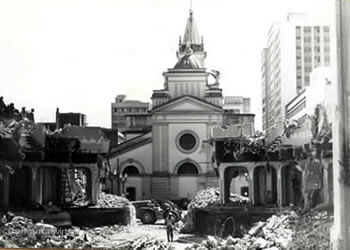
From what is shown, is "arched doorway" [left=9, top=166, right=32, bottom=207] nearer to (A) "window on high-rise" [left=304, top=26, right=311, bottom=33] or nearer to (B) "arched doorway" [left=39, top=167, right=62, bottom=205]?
(B) "arched doorway" [left=39, top=167, right=62, bottom=205]

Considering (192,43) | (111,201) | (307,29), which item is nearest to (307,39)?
(307,29)

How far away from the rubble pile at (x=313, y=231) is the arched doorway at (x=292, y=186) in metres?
0.12

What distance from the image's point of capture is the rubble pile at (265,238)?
374 cm

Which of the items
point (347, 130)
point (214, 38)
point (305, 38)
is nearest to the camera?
point (347, 130)

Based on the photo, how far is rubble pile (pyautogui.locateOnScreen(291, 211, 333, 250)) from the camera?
140 inches

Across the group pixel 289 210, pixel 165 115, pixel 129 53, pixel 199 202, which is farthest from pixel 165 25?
pixel 289 210

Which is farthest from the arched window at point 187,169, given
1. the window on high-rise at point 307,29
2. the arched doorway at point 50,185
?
the window on high-rise at point 307,29

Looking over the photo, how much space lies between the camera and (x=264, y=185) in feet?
12.6

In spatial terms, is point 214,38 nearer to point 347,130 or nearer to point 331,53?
point 331,53

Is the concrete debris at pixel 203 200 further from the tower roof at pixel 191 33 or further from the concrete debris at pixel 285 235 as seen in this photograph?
the tower roof at pixel 191 33

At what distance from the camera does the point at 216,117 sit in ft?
12.9

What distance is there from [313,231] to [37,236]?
1.80 metres

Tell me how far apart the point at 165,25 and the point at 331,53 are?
111 centimetres

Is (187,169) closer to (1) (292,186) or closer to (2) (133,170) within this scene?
(2) (133,170)
